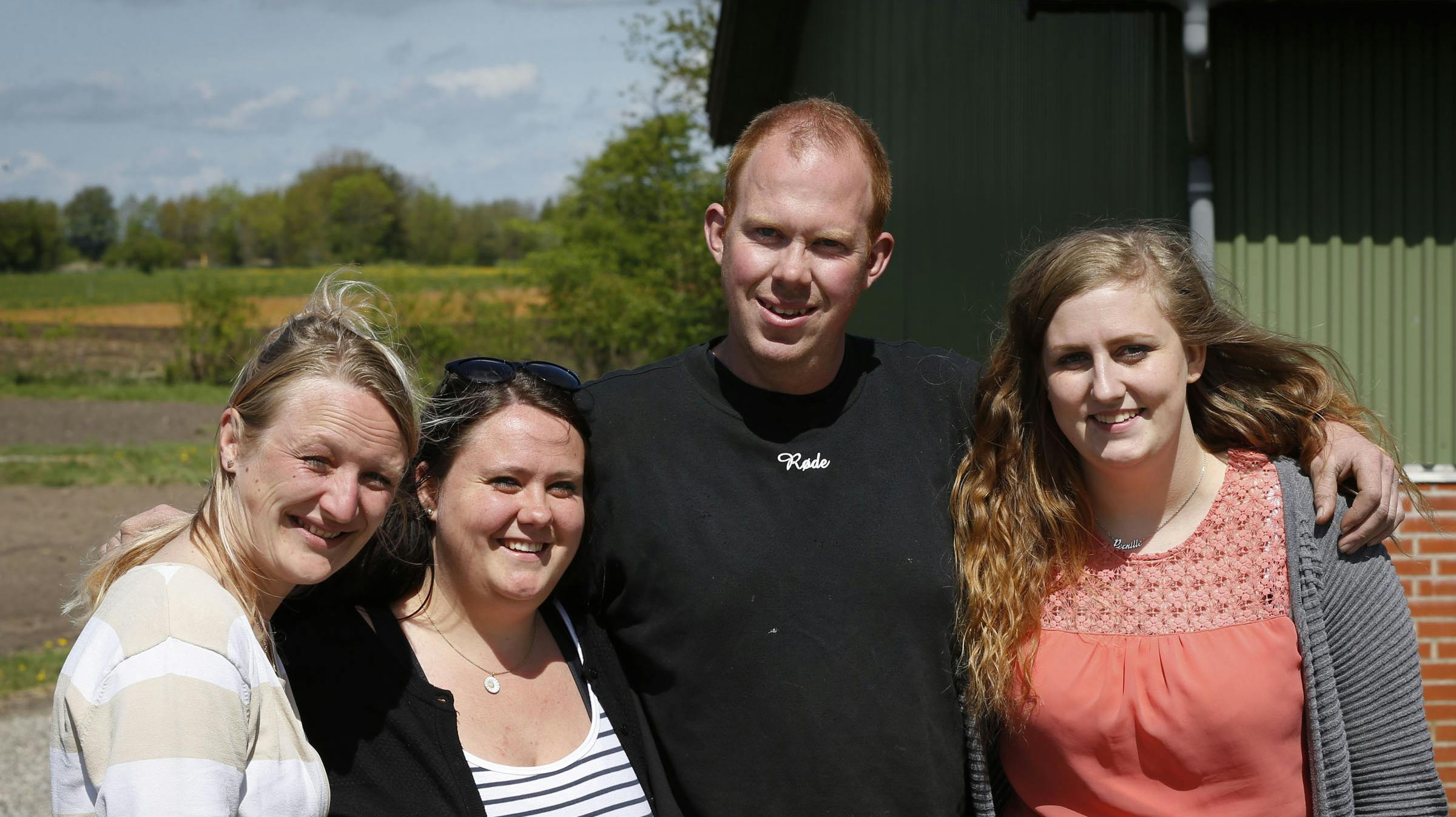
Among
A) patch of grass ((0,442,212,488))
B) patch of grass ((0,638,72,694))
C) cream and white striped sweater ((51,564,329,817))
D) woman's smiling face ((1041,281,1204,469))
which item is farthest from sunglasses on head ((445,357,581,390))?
patch of grass ((0,442,212,488))

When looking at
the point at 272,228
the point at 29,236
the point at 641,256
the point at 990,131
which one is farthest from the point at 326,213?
the point at 990,131

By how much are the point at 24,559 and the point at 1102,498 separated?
11.3m

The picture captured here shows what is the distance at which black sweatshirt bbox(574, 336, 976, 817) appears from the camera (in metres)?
2.55

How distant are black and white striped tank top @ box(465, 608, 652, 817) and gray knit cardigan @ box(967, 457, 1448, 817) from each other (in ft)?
4.01

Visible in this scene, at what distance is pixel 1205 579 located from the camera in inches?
99.6

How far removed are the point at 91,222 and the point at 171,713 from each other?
6812 cm

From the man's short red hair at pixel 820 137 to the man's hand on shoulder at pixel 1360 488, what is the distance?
42.3 inches

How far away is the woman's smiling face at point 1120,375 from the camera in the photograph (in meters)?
2.51

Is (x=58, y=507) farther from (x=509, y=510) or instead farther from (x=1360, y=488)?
(x=1360, y=488)

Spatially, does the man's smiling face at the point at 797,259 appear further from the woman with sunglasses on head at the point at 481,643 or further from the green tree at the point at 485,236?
the green tree at the point at 485,236

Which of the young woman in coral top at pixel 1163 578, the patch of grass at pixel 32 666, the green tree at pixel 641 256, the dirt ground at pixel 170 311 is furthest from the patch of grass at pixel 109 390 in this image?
the young woman in coral top at pixel 1163 578

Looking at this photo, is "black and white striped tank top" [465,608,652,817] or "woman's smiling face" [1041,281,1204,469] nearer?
"black and white striped tank top" [465,608,652,817]

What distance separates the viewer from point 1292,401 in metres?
2.74

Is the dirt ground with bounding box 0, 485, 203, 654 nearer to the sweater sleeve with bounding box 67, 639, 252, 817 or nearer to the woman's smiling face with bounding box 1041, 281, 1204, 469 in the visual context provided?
the sweater sleeve with bounding box 67, 639, 252, 817
